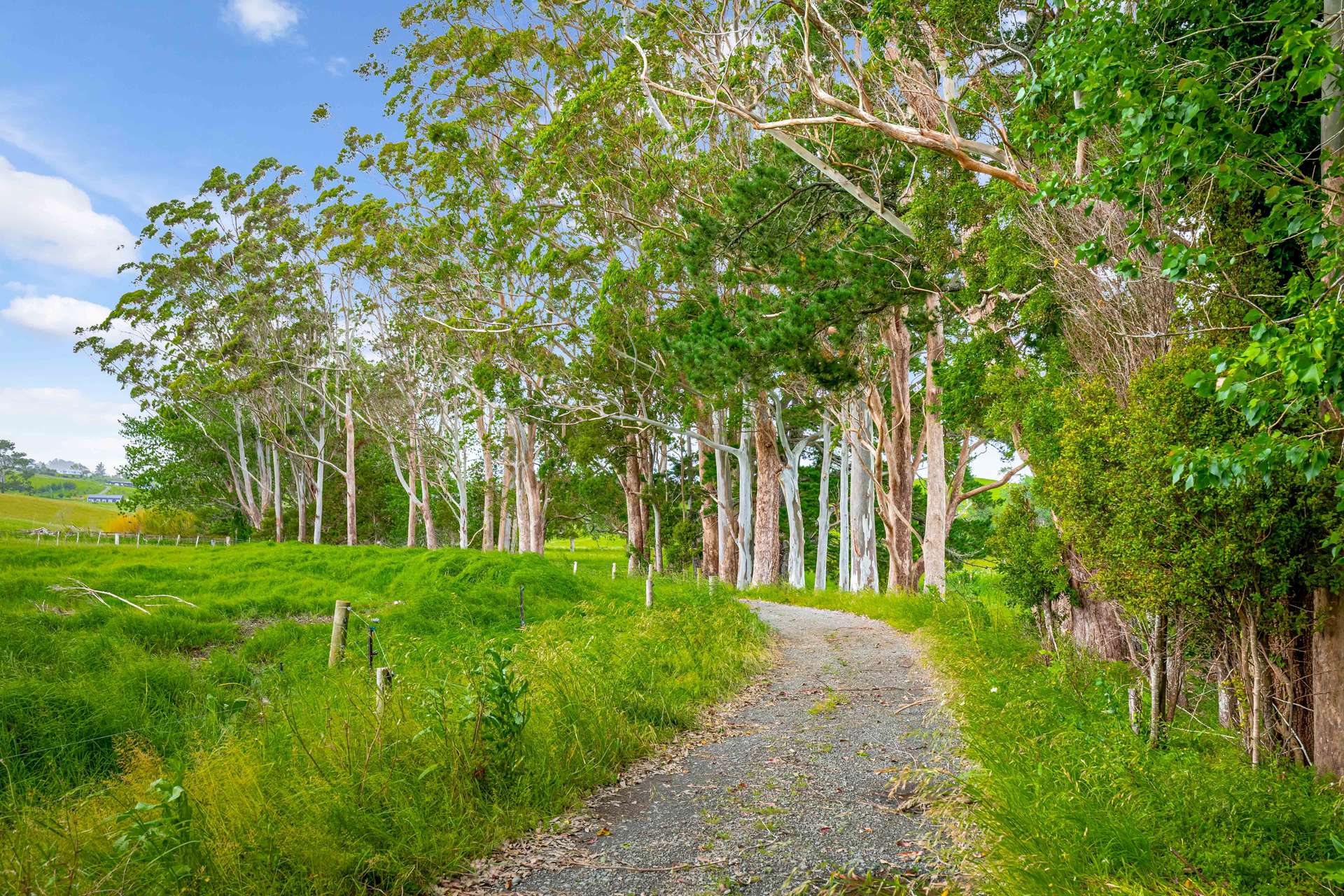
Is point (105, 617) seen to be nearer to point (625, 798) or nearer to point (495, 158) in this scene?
point (625, 798)

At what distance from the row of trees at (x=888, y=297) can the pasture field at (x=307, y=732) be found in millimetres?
3960

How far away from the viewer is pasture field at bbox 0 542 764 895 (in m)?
3.51

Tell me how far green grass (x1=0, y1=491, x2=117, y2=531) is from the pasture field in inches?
1891

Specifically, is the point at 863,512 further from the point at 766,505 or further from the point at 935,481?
the point at 935,481

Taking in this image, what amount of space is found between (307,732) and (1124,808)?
14.8ft

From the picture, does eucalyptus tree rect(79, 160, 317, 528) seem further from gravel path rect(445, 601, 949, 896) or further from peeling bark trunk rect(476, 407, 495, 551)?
gravel path rect(445, 601, 949, 896)

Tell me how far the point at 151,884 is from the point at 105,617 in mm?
8478

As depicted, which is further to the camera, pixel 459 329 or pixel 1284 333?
pixel 459 329

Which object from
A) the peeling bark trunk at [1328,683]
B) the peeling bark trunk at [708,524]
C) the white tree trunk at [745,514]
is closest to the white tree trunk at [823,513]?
the white tree trunk at [745,514]

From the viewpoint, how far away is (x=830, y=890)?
3.81 m

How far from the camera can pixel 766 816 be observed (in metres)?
4.80

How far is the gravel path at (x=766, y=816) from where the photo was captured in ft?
13.2

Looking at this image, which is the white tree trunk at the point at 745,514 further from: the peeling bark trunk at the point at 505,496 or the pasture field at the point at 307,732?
the peeling bark trunk at the point at 505,496

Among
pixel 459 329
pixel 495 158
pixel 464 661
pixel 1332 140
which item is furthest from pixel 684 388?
pixel 1332 140
